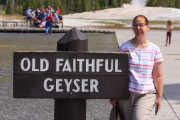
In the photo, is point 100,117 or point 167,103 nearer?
point 100,117

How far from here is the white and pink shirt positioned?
14.5ft

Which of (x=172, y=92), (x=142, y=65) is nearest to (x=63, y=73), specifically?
(x=142, y=65)

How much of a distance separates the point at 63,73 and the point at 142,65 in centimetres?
88

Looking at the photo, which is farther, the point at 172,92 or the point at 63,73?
the point at 172,92

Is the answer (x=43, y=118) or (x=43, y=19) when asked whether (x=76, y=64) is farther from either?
(x=43, y=19)

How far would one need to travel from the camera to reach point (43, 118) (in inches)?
287

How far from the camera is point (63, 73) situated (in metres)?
3.95

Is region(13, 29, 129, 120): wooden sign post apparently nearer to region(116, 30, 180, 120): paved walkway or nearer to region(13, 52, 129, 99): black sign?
region(13, 52, 129, 99): black sign

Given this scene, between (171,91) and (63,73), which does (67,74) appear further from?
(171,91)

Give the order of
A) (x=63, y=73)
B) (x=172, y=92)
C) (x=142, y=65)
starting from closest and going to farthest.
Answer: (x=63, y=73), (x=142, y=65), (x=172, y=92)

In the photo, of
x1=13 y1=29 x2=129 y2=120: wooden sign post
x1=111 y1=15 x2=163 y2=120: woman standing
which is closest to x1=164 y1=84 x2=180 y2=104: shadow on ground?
x1=111 y1=15 x2=163 y2=120: woman standing

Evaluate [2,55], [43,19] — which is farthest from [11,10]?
[2,55]

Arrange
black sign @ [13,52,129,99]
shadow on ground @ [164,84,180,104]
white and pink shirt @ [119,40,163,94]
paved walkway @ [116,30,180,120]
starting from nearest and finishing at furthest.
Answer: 1. black sign @ [13,52,129,99]
2. white and pink shirt @ [119,40,163,94]
3. paved walkway @ [116,30,180,120]
4. shadow on ground @ [164,84,180,104]

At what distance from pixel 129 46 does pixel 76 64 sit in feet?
2.58
